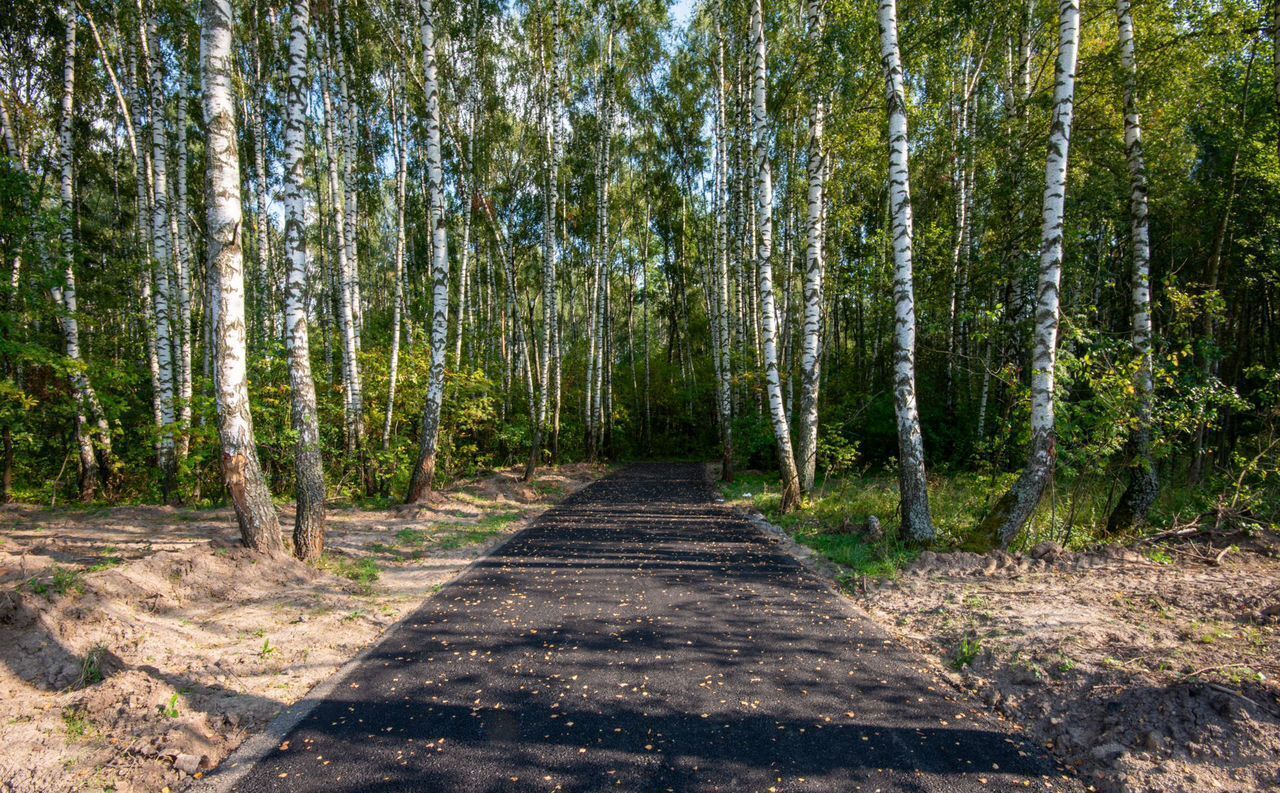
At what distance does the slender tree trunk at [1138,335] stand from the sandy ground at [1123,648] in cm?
96

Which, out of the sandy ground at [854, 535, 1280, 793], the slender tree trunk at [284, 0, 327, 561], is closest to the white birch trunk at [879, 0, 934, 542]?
the sandy ground at [854, 535, 1280, 793]

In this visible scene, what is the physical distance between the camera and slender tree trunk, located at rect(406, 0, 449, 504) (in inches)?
417

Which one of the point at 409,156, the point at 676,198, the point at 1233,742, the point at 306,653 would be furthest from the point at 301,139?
the point at 676,198

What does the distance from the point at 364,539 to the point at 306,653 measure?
14.1 ft

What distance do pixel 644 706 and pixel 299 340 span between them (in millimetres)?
6293

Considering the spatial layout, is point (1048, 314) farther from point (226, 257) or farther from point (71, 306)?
point (71, 306)

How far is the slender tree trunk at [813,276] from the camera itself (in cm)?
1045

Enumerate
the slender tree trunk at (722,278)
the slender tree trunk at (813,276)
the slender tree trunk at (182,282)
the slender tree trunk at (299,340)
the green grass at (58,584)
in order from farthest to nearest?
the slender tree trunk at (722,278) → the slender tree trunk at (182,282) → the slender tree trunk at (813,276) → the slender tree trunk at (299,340) → the green grass at (58,584)

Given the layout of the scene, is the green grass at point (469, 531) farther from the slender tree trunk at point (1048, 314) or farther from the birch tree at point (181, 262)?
the slender tree trunk at point (1048, 314)

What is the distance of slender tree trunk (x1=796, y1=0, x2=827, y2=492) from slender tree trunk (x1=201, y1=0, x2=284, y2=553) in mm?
9202

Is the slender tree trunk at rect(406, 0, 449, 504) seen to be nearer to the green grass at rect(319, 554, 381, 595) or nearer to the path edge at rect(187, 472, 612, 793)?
the green grass at rect(319, 554, 381, 595)

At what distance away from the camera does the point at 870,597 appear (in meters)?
5.95

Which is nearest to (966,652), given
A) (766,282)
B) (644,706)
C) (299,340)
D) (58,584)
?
(644,706)

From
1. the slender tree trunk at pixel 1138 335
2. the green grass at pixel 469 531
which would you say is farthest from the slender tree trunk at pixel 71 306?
the slender tree trunk at pixel 1138 335
